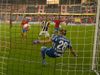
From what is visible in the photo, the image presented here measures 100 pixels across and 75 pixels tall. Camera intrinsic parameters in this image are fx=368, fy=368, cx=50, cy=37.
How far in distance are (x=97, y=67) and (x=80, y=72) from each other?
679mm

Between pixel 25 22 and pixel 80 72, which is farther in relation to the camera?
pixel 25 22

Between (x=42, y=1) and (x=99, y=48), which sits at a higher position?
(x=42, y=1)

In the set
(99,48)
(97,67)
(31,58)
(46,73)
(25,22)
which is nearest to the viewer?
(46,73)

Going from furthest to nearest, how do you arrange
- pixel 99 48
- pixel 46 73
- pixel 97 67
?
pixel 99 48, pixel 97 67, pixel 46 73

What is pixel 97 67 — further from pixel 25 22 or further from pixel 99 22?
pixel 25 22

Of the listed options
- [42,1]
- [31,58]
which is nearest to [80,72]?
[31,58]

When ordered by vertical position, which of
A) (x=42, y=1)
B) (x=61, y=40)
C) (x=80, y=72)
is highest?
(x=42, y=1)

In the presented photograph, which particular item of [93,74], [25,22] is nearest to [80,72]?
[93,74]

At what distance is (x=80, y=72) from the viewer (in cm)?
1081

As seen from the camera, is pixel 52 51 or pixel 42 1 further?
pixel 42 1

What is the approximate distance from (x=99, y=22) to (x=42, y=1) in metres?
4.63

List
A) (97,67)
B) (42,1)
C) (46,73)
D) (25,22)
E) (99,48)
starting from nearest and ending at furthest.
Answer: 1. (46,73)
2. (97,67)
3. (99,48)
4. (42,1)
5. (25,22)

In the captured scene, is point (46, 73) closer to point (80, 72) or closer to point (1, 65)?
point (80, 72)

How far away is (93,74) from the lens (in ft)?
34.3
